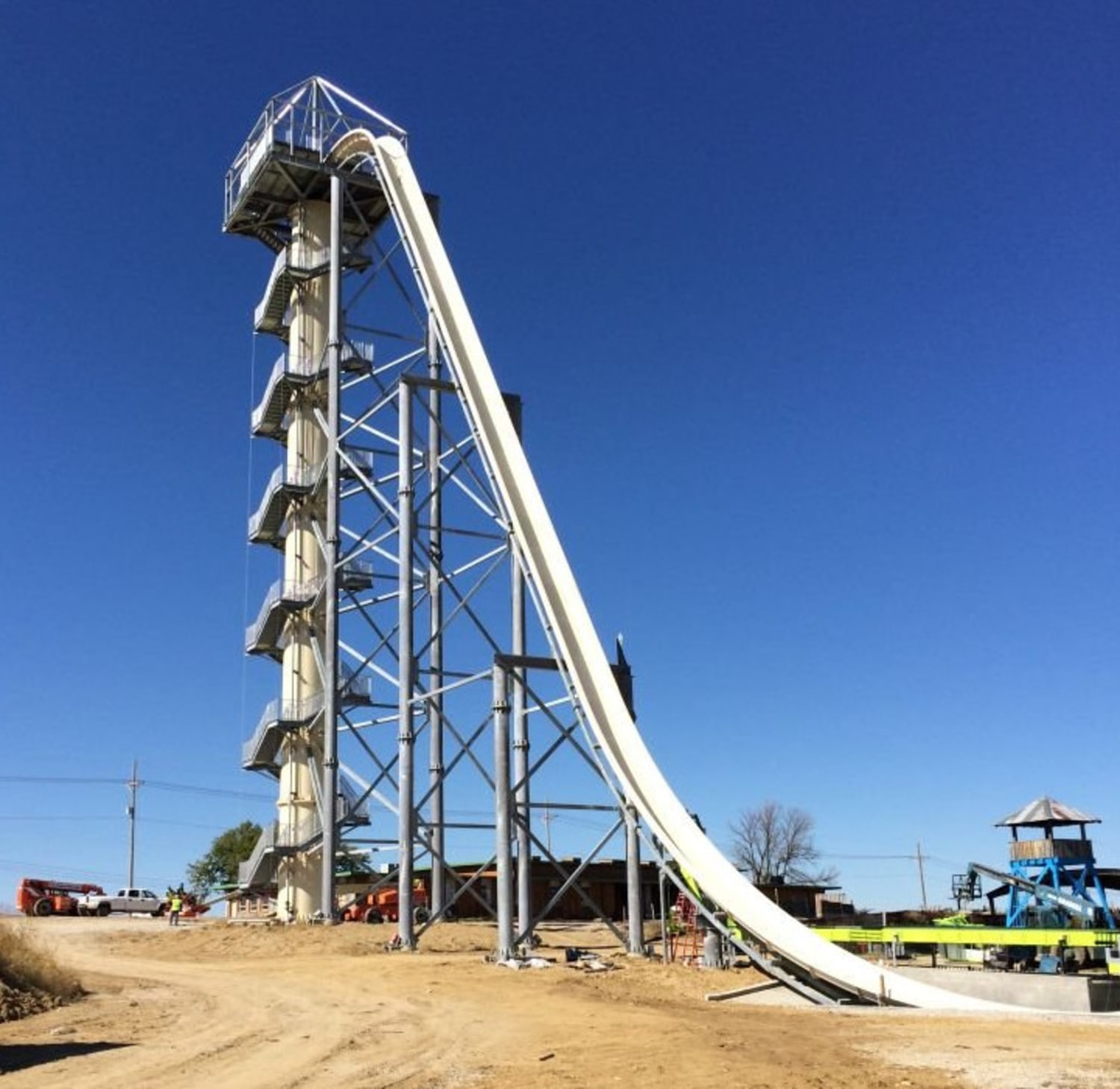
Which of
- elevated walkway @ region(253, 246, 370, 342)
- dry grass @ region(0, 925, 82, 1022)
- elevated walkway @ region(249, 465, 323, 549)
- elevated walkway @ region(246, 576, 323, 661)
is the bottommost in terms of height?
dry grass @ region(0, 925, 82, 1022)

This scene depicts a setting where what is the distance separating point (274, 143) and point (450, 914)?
26.5 m

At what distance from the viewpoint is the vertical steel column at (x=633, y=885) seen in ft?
72.1

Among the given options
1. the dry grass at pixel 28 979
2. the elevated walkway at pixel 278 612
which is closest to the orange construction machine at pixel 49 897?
the elevated walkway at pixel 278 612

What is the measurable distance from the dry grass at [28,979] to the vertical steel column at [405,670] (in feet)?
26.4

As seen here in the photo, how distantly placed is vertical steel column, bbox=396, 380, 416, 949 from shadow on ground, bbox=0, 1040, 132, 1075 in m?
12.8

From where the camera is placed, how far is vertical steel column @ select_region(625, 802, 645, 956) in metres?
22.0

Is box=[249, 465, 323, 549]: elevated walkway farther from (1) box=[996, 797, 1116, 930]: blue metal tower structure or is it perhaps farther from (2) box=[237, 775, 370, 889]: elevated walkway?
(1) box=[996, 797, 1116, 930]: blue metal tower structure

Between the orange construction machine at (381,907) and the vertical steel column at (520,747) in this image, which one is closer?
the vertical steel column at (520,747)

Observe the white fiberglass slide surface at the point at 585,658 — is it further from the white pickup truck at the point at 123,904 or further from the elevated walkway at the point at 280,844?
the white pickup truck at the point at 123,904

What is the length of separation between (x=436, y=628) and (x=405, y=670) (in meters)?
3.79

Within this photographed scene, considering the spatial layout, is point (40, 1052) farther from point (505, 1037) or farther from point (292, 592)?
point (292, 592)

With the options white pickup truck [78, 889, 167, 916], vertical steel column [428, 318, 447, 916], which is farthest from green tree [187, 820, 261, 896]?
vertical steel column [428, 318, 447, 916]

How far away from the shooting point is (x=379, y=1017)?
1595 centimetres

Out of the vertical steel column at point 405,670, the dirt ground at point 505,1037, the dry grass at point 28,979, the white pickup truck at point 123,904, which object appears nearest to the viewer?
the dirt ground at point 505,1037
